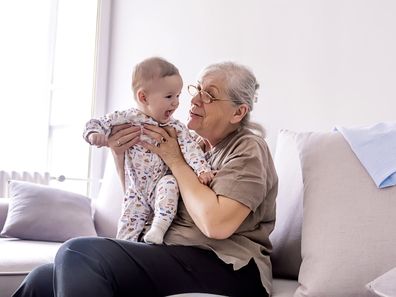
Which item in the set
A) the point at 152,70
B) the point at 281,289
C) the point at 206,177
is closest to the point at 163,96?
the point at 152,70

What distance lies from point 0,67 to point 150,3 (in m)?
1.03

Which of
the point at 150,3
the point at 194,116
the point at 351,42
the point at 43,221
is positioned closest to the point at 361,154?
the point at 194,116

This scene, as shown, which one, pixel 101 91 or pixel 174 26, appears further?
pixel 101 91

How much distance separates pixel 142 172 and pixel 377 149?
2.35 feet

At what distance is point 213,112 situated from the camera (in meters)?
1.77

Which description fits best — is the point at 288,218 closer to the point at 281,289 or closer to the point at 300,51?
the point at 281,289

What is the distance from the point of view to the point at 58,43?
3.61 meters

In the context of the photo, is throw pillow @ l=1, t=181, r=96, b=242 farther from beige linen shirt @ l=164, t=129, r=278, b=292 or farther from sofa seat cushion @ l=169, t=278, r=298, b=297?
sofa seat cushion @ l=169, t=278, r=298, b=297

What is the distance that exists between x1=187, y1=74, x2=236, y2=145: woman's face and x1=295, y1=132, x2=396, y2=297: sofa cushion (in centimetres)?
27

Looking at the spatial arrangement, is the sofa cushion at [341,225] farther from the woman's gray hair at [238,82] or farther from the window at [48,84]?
the window at [48,84]

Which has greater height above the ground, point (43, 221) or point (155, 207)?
point (155, 207)

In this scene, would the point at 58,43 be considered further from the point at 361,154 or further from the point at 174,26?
the point at 361,154

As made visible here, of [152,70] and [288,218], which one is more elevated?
[152,70]

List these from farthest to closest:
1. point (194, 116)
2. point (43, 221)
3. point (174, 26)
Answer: point (174, 26), point (43, 221), point (194, 116)
